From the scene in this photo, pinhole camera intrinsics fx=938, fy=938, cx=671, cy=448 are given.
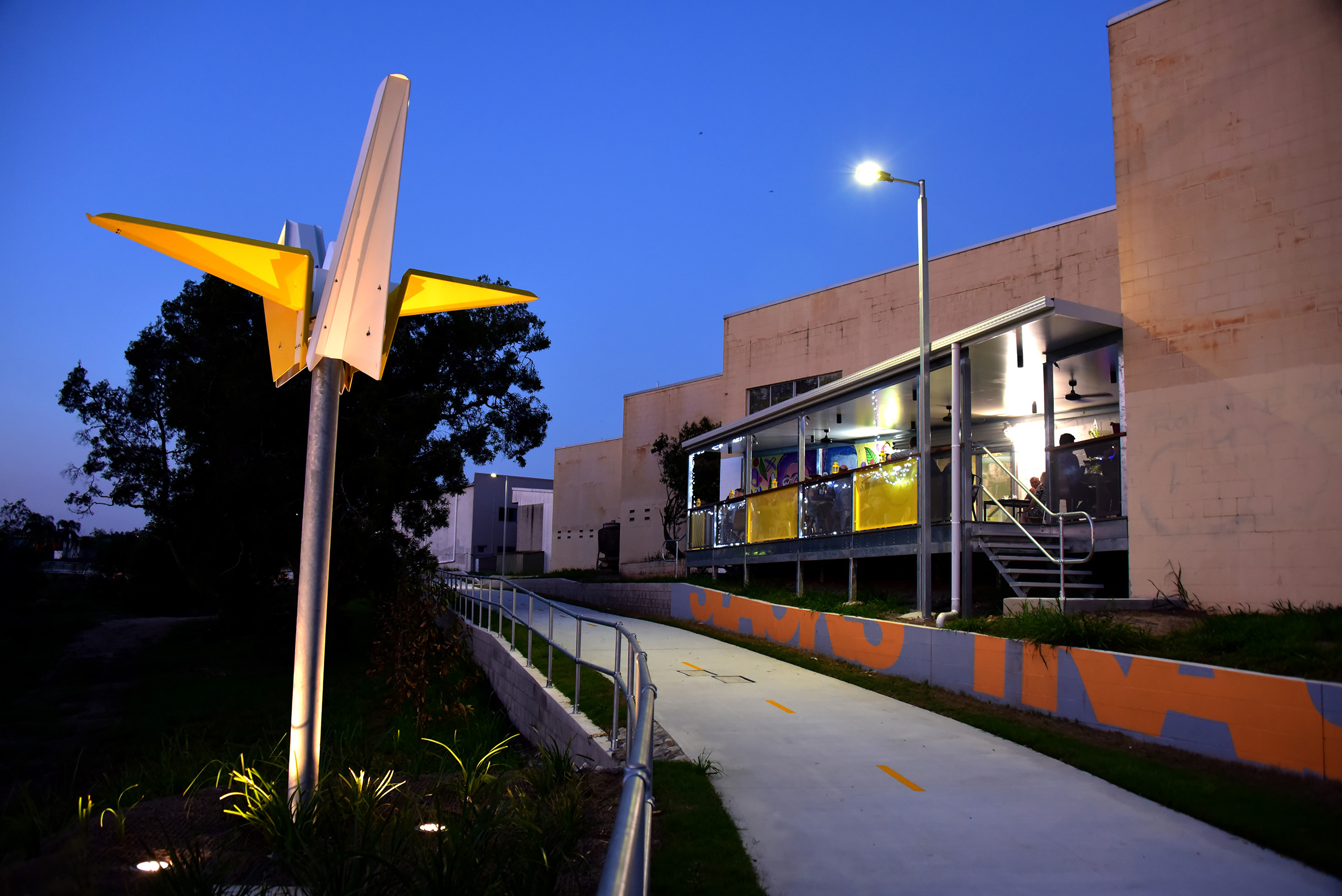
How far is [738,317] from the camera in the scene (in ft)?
104

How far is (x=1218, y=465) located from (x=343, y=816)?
34.1ft

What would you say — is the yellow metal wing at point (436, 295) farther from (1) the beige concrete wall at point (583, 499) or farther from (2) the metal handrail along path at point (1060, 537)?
(1) the beige concrete wall at point (583, 499)

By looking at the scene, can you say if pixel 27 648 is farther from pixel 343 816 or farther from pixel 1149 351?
pixel 1149 351

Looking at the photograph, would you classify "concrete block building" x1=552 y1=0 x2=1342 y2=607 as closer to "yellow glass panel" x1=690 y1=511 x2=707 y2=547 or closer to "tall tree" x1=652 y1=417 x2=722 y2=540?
"yellow glass panel" x1=690 y1=511 x2=707 y2=547

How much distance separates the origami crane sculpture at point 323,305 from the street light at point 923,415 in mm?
8059

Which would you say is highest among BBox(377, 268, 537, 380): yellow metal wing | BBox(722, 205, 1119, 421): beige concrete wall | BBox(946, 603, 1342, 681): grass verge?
BBox(722, 205, 1119, 421): beige concrete wall

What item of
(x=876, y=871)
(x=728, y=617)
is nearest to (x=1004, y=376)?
(x=728, y=617)

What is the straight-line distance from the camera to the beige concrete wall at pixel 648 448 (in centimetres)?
3738

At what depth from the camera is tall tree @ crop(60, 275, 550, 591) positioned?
1891 centimetres

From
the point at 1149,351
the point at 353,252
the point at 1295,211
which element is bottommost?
the point at 353,252

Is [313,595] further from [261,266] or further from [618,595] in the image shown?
[618,595]

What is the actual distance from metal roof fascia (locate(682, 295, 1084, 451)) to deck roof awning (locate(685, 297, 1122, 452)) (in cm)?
1

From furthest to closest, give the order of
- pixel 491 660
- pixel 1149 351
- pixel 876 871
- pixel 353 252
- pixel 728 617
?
pixel 728 617 → pixel 491 660 → pixel 1149 351 → pixel 353 252 → pixel 876 871

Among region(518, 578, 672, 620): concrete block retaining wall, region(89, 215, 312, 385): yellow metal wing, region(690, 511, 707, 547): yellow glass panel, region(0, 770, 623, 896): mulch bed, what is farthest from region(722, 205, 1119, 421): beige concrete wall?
region(0, 770, 623, 896): mulch bed
